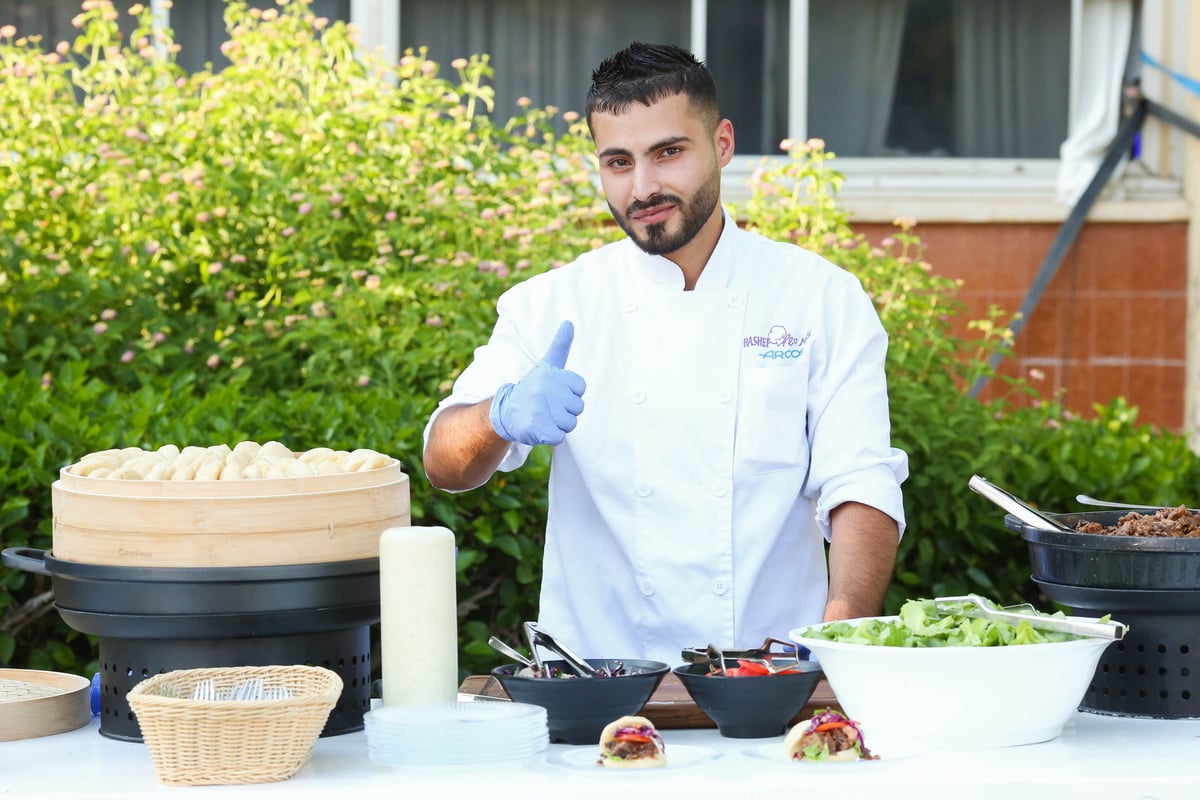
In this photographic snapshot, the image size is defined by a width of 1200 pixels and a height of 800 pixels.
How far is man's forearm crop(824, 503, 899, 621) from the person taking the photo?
2539 mm

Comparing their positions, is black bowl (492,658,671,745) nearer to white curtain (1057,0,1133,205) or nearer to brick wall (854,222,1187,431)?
brick wall (854,222,1187,431)

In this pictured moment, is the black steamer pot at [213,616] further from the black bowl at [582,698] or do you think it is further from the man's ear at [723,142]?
the man's ear at [723,142]

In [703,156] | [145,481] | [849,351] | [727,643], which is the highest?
[703,156]

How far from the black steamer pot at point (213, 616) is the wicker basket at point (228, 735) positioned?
0.19 meters

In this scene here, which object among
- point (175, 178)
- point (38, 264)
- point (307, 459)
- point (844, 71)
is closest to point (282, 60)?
point (175, 178)

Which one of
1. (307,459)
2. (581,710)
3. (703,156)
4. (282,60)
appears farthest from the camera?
(282,60)

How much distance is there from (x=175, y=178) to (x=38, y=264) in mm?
519

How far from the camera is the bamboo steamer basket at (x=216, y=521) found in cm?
199

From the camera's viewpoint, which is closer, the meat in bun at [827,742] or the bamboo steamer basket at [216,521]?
the meat in bun at [827,742]

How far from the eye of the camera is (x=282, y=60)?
18.5 ft

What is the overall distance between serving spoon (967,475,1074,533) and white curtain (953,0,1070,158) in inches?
184

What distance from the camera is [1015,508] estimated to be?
7.25 feet

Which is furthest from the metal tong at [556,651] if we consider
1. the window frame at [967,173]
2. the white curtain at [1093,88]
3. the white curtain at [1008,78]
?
the white curtain at [1008,78]

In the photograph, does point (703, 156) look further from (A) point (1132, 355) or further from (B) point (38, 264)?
(A) point (1132, 355)
